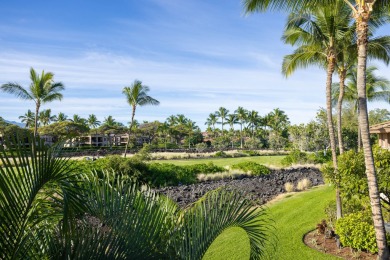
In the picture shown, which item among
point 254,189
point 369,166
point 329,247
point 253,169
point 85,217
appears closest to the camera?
point 85,217

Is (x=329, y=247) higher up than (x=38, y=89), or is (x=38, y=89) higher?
(x=38, y=89)

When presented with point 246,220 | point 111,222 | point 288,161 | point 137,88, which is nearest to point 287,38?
point 246,220

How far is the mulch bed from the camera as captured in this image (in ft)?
27.5

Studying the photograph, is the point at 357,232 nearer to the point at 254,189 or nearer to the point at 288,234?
the point at 288,234

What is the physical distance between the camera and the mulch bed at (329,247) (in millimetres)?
8383

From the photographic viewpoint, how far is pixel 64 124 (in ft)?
172

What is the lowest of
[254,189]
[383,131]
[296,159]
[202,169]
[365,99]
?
[254,189]

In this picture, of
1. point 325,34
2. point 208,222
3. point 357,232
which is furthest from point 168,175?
point 208,222

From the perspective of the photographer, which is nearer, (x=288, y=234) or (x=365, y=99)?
(x=365, y=99)

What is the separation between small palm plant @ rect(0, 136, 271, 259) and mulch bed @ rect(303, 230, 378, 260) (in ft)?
17.1

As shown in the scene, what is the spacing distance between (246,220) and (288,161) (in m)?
32.1

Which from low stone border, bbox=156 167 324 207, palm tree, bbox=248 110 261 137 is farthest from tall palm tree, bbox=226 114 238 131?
low stone border, bbox=156 167 324 207

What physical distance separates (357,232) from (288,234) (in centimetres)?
245

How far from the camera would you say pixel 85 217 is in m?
3.70
